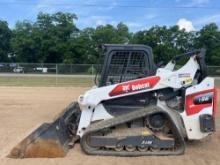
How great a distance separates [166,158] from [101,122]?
1.36m

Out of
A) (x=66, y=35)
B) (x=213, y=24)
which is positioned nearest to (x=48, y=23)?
(x=66, y=35)

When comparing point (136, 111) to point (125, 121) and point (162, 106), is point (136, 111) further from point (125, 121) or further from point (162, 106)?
point (162, 106)

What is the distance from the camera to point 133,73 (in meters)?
8.12

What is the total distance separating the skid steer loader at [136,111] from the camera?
7496 mm

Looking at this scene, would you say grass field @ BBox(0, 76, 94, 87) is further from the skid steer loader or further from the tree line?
the tree line

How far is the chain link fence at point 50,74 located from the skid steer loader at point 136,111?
1944 cm

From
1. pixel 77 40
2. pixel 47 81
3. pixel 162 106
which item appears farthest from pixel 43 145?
pixel 77 40

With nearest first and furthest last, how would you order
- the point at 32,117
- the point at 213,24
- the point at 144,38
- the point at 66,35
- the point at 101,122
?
the point at 101,122 < the point at 32,117 < the point at 144,38 < the point at 213,24 < the point at 66,35

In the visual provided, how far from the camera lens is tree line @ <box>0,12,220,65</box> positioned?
186ft

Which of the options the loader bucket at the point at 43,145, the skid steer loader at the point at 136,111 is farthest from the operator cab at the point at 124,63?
the loader bucket at the point at 43,145

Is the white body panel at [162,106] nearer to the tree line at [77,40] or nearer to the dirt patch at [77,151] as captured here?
the dirt patch at [77,151]

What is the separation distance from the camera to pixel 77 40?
60906mm

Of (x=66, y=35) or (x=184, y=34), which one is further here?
(x=66, y=35)

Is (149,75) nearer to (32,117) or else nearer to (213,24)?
(32,117)
